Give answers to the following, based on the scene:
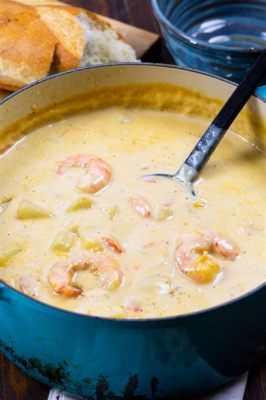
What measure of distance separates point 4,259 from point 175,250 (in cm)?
40

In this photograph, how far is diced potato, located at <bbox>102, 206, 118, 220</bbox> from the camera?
1.70 metres

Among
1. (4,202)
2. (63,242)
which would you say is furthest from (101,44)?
(63,242)

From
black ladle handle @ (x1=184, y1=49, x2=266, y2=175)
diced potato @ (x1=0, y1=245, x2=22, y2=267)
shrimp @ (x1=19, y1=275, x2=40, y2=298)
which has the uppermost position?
black ladle handle @ (x1=184, y1=49, x2=266, y2=175)

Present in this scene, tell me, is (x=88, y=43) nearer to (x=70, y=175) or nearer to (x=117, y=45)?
(x=117, y=45)

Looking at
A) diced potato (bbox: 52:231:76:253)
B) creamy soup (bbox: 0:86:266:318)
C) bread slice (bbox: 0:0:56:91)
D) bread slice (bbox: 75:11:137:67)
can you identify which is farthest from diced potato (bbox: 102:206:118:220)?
bread slice (bbox: 75:11:137:67)

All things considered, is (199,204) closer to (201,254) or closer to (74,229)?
(201,254)

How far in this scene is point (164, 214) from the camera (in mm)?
1702

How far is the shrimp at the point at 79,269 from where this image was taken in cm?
151

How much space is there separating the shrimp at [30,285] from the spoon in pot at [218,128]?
0.46m

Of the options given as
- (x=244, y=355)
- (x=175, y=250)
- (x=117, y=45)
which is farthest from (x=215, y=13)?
(x=244, y=355)

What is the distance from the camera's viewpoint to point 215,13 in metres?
2.50

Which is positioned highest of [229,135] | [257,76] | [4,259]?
[257,76]

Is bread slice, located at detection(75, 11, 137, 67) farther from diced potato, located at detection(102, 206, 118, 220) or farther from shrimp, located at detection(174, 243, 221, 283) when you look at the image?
shrimp, located at detection(174, 243, 221, 283)

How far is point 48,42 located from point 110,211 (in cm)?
66
